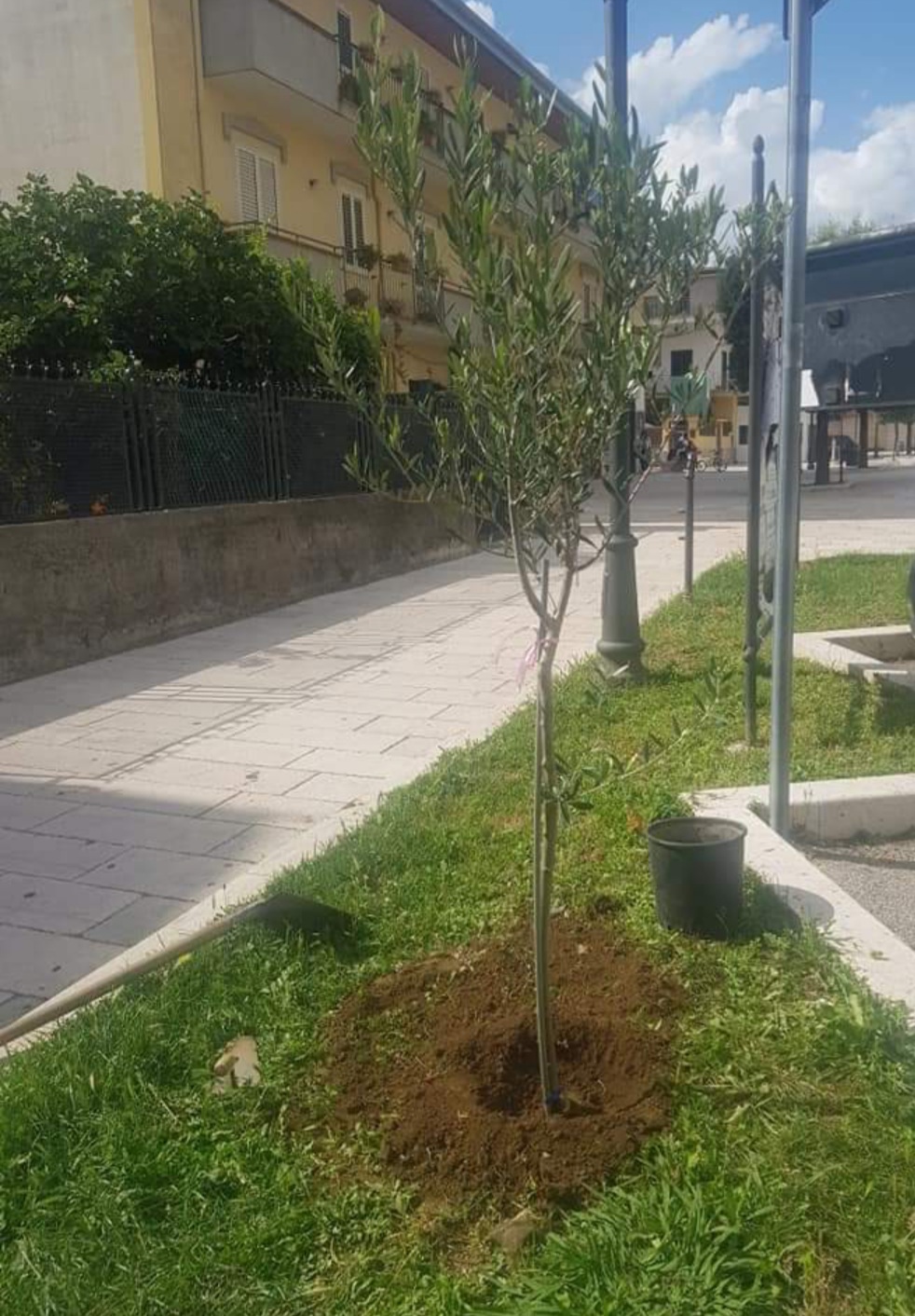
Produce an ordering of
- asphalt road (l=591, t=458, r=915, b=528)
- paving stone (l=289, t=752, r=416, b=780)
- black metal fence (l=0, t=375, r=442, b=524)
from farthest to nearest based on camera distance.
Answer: asphalt road (l=591, t=458, r=915, b=528)
black metal fence (l=0, t=375, r=442, b=524)
paving stone (l=289, t=752, r=416, b=780)

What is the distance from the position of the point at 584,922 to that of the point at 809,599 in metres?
6.39

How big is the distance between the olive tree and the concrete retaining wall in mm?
5033

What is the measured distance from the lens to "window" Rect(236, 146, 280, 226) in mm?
17391

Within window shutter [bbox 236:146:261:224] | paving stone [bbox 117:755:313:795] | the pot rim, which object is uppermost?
window shutter [bbox 236:146:261:224]

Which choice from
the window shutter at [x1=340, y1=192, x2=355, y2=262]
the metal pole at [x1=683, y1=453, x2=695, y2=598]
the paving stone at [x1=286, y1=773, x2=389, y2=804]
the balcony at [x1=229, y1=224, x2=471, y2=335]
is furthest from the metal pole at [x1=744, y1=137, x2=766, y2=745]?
the window shutter at [x1=340, y1=192, x2=355, y2=262]

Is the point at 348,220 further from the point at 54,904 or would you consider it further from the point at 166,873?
the point at 54,904

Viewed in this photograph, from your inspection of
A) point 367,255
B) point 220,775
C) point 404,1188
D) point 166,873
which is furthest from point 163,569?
point 367,255

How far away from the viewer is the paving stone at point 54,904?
3.82m

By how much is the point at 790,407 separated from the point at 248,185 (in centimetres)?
1626

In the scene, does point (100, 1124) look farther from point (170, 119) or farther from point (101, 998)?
point (170, 119)

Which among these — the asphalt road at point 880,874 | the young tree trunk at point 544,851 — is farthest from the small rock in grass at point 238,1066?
the asphalt road at point 880,874

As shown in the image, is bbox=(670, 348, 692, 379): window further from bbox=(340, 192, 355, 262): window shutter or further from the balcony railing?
bbox=(340, 192, 355, 262): window shutter

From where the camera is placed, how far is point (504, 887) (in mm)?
3660

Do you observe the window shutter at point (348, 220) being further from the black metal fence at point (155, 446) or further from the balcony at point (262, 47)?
the black metal fence at point (155, 446)
